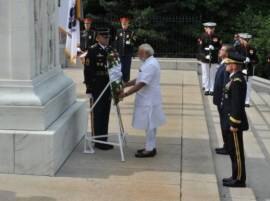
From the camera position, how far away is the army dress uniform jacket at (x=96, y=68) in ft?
26.6

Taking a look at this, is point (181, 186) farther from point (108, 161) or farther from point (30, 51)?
point (30, 51)

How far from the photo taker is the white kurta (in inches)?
309

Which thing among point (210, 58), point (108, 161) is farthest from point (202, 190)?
point (210, 58)

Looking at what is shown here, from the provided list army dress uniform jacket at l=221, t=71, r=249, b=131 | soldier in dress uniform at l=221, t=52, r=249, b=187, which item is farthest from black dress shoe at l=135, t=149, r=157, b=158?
army dress uniform jacket at l=221, t=71, r=249, b=131

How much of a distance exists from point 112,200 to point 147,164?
1.58 metres

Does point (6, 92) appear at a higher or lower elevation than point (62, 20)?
lower

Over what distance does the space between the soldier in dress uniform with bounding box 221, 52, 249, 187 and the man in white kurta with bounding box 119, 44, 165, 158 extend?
43.7 inches

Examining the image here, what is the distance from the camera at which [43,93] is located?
7242 mm

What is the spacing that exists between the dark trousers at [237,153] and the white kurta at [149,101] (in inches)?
50.0

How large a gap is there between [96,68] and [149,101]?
0.91 metres

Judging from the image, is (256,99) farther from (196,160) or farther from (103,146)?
(103,146)

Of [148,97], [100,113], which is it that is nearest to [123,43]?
[100,113]

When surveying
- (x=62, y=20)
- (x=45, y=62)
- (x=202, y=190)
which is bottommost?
(x=202, y=190)

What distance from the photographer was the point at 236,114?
22.2 ft
